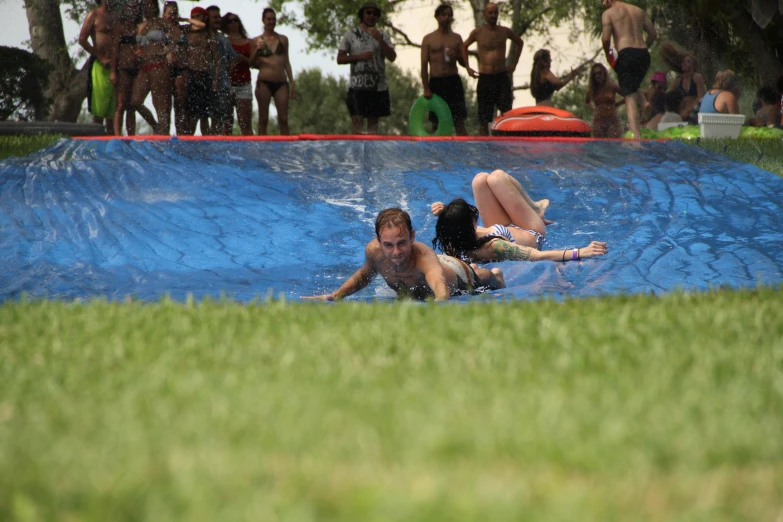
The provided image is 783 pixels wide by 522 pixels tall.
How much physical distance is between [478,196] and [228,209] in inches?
110

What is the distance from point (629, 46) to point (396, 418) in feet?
33.5

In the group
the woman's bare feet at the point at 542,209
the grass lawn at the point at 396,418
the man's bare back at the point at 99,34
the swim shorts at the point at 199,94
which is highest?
the man's bare back at the point at 99,34

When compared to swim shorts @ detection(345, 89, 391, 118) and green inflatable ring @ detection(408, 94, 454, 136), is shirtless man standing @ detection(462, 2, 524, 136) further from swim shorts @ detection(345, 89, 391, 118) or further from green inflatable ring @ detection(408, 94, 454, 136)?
swim shorts @ detection(345, 89, 391, 118)

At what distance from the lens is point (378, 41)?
12242 mm

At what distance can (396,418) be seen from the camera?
7.96 ft

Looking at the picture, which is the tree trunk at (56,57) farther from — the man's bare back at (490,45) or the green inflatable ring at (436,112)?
the man's bare back at (490,45)

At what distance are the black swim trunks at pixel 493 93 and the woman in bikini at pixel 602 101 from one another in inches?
50.4

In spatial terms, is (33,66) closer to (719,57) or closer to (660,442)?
(719,57)

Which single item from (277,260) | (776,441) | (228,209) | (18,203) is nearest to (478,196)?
(277,260)

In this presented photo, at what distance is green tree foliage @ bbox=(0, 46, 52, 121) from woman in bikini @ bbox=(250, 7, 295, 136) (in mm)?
6199

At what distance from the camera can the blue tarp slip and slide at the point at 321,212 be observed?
279 inches

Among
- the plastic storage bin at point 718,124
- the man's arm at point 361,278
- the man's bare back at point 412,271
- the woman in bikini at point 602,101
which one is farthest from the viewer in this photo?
the plastic storage bin at point 718,124

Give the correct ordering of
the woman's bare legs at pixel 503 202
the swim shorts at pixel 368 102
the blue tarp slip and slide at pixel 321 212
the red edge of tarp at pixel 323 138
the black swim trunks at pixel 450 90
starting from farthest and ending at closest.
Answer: the black swim trunks at pixel 450 90, the swim shorts at pixel 368 102, the red edge of tarp at pixel 323 138, the woman's bare legs at pixel 503 202, the blue tarp slip and slide at pixel 321 212

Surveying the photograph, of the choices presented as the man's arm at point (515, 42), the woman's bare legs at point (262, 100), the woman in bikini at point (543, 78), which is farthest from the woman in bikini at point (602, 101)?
the woman's bare legs at point (262, 100)
